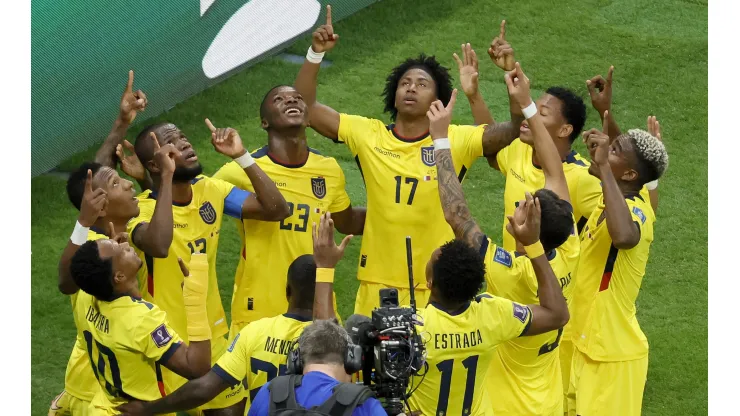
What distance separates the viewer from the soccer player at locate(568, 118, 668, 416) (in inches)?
291

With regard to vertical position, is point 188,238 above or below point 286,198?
below

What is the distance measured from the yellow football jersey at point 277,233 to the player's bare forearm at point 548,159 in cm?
150

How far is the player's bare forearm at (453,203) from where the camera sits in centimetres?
670

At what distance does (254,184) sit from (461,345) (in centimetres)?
206

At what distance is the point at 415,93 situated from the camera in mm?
7988

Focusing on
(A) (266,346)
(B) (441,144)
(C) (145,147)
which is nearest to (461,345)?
(A) (266,346)

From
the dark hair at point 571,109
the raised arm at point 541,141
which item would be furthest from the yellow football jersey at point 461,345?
the dark hair at point 571,109

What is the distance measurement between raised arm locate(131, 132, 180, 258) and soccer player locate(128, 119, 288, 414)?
55 millimetres

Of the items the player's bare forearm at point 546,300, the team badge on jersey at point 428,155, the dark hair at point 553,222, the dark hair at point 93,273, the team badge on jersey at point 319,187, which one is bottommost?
the player's bare forearm at point 546,300

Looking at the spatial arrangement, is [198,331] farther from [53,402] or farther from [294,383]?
[53,402]

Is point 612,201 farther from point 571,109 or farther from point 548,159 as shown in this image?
point 571,109

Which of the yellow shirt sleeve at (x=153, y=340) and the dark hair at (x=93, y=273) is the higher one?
the dark hair at (x=93, y=273)

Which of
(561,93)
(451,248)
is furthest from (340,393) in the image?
(561,93)

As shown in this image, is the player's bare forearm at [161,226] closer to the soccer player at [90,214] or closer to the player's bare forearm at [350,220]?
the soccer player at [90,214]
